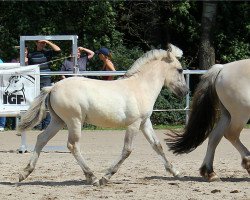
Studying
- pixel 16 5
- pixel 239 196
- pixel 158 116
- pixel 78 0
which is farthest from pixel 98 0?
pixel 239 196

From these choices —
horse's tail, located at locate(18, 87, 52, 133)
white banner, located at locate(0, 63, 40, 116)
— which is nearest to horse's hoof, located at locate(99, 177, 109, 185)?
horse's tail, located at locate(18, 87, 52, 133)

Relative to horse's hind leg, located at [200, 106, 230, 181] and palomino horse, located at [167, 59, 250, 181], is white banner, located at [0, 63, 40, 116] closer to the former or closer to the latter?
palomino horse, located at [167, 59, 250, 181]

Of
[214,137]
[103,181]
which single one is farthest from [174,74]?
[103,181]

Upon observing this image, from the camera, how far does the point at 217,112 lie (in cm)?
992

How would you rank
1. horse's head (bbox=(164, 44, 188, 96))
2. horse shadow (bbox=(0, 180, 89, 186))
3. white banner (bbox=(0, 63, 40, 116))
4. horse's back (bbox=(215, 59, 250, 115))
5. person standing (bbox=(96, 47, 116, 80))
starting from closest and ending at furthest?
horse shadow (bbox=(0, 180, 89, 186)), horse's back (bbox=(215, 59, 250, 115)), horse's head (bbox=(164, 44, 188, 96)), white banner (bbox=(0, 63, 40, 116)), person standing (bbox=(96, 47, 116, 80))

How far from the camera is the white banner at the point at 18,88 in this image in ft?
41.8

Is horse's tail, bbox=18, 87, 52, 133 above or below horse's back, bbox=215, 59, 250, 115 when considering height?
below

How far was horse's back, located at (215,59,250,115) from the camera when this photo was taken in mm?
9359

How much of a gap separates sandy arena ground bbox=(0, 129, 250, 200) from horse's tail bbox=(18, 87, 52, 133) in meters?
0.67

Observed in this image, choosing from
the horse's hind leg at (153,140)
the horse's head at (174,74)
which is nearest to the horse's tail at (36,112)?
the horse's hind leg at (153,140)

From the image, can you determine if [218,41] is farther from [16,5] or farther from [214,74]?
[214,74]

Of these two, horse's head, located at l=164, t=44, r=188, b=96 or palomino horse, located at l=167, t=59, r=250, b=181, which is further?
horse's head, located at l=164, t=44, r=188, b=96

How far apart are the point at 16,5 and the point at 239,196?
13909 mm

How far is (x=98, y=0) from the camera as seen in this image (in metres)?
20.9
